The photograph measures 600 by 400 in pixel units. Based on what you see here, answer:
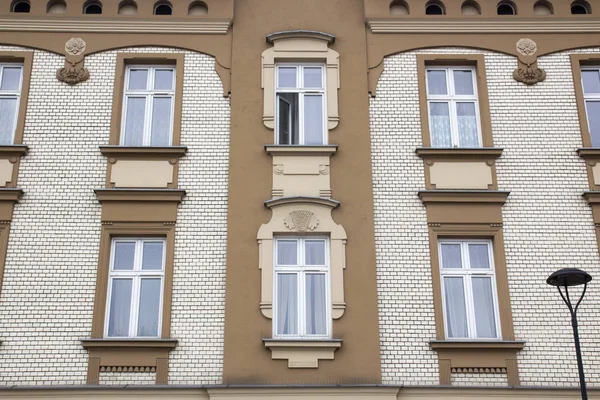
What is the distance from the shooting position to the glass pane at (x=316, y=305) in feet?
41.8

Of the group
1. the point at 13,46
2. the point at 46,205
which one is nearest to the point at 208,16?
the point at 13,46

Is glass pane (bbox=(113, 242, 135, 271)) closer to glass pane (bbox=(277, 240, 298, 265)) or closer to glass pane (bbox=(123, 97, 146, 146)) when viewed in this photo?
glass pane (bbox=(123, 97, 146, 146))

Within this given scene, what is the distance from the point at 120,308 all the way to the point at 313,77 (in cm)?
542

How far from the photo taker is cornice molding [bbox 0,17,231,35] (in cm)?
1464

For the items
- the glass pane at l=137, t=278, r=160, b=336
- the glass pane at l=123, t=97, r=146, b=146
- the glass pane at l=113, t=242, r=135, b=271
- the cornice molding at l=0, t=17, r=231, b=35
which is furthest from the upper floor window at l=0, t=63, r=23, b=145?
the glass pane at l=137, t=278, r=160, b=336

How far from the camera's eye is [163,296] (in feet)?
42.1

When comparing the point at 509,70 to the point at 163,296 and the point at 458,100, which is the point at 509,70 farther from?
the point at 163,296

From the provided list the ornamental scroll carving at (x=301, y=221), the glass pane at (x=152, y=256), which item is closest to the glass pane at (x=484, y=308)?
the ornamental scroll carving at (x=301, y=221)

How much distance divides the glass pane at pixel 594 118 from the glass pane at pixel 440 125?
2595 millimetres

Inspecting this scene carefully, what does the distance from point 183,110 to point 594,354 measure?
807 centimetres

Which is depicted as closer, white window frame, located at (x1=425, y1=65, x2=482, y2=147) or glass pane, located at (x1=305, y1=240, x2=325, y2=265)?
glass pane, located at (x1=305, y1=240, x2=325, y2=265)

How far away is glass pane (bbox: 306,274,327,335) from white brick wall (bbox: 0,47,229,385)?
1427 millimetres

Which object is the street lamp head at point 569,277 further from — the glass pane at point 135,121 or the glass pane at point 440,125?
the glass pane at point 135,121

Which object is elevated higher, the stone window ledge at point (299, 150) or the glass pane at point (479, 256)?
the stone window ledge at point (299, 150)
